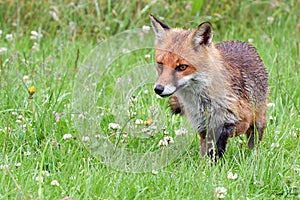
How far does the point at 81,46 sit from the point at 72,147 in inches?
122

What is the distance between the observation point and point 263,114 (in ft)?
18.3

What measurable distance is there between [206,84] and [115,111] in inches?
40.6

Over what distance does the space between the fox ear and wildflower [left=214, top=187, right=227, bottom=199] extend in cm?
132

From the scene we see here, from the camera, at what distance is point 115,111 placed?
18.8ft

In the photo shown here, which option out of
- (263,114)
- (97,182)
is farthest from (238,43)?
(97,182)

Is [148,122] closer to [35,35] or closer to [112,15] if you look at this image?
[35,35]

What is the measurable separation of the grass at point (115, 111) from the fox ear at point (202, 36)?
541 millimetres

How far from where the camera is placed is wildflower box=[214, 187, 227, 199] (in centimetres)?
411

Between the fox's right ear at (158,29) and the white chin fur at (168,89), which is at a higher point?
the fox's right ear at (158,29)

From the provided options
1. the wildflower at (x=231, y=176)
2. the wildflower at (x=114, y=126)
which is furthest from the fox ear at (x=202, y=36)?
the wildflower at (x=231, y=176)

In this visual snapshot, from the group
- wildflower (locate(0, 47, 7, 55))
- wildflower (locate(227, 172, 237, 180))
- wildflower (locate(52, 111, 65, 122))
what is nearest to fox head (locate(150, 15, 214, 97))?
wildflower (locate(227, 172, 237, 180))

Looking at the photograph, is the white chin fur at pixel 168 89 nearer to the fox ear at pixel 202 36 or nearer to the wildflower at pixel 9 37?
the fox ear at pixel 202 36

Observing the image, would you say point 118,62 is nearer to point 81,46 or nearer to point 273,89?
point 81,46

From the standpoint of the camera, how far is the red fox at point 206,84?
4.86m
